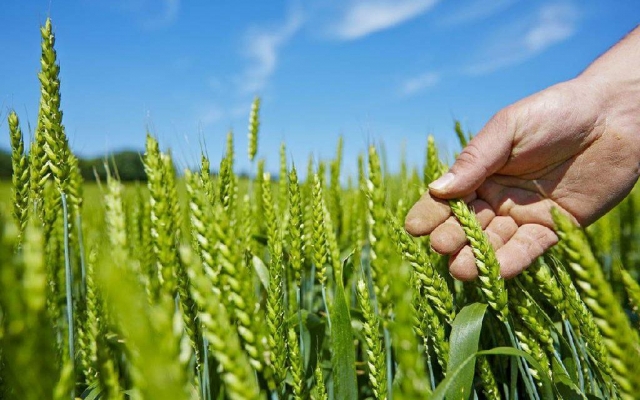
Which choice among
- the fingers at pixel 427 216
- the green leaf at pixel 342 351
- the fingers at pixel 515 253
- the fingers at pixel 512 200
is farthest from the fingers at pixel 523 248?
the green leaf at pixel 342 351

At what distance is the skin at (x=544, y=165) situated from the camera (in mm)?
1792

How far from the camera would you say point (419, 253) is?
1.34 meters

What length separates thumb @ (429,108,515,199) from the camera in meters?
1.73

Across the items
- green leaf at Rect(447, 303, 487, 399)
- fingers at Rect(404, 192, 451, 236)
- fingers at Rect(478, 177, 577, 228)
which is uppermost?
fingers at Rect(478, 177, 577, 228)

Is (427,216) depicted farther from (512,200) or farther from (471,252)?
(512,200)

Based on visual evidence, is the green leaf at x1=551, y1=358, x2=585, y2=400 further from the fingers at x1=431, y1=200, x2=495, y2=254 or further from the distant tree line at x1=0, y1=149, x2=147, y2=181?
the distant tree line at x1=0, y1=149, x2=147, y2=181

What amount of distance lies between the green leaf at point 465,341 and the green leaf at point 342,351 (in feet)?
0.81

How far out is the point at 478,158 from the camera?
1.79 m

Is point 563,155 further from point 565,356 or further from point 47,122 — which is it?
point 47,122

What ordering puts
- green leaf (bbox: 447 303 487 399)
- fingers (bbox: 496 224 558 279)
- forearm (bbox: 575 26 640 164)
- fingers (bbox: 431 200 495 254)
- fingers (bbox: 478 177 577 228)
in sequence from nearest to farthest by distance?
green leaf (bbox: 447 303 487 399) → fingers (bbox: 496 224 558 279) → fingers (bbox: 431 200 495 254) → forearm (bbox: 575 26 640 164) → fingers (bbox: 478 177 577 228)

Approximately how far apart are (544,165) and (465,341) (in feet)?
3.75

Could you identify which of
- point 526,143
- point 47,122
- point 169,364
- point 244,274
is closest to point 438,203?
point 526,143

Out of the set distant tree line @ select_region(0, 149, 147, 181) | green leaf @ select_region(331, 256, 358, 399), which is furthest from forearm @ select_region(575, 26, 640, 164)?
distant tree line @ select_region(0, 149, 147, 181)

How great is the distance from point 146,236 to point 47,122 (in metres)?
0.85
